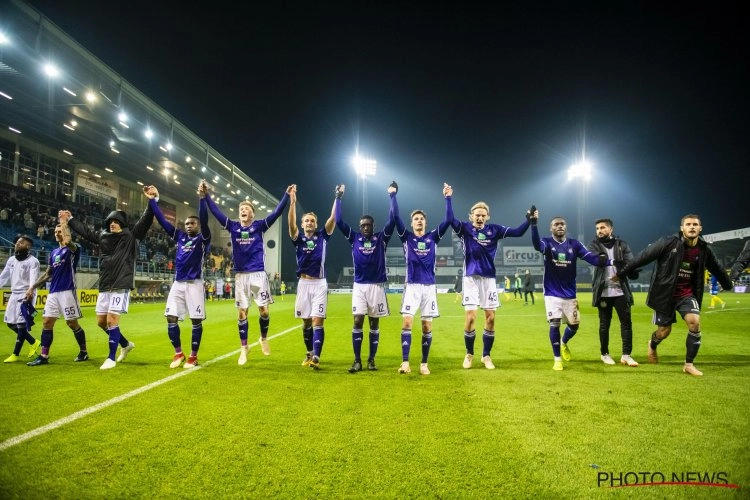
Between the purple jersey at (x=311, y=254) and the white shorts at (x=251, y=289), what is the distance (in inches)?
29.1

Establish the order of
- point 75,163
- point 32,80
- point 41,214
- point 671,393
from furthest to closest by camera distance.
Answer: point 75,163, point 41,214, point 32,80, point 671,393

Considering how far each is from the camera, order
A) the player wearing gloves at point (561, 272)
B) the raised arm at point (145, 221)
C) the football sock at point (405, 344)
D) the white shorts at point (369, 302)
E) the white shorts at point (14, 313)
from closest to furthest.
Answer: the football sock at point (405, 344) < the white shorts at point (369, 302) < the raised arm at point (145, 221) < the player wearing gloves at point (561, 272) < the white shorts at point (14, 313)

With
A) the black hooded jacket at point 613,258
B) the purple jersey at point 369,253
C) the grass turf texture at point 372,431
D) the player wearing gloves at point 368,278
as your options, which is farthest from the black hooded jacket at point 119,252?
the black hooded jacket at point 613,258

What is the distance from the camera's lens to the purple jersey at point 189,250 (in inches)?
251

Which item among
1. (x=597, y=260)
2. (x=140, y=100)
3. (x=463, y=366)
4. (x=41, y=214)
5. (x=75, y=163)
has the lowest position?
(x=463, y=366)

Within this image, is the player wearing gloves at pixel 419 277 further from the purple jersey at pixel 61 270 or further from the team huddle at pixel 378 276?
the purple jersey at pixel 61 270

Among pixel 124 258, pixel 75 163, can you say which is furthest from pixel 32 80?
pixel 124 258

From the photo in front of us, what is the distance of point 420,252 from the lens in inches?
243

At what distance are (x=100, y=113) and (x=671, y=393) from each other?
2887 cm

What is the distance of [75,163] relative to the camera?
31109 mm

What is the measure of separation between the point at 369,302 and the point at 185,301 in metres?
2.97

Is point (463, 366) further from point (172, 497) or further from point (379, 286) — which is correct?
point (172, 497)

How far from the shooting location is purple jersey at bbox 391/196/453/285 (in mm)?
6137

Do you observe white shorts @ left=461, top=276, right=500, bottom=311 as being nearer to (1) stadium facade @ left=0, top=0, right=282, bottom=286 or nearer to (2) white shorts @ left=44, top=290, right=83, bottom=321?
(2) white shorts @ left=44, top=290, right=83, bottom=321
